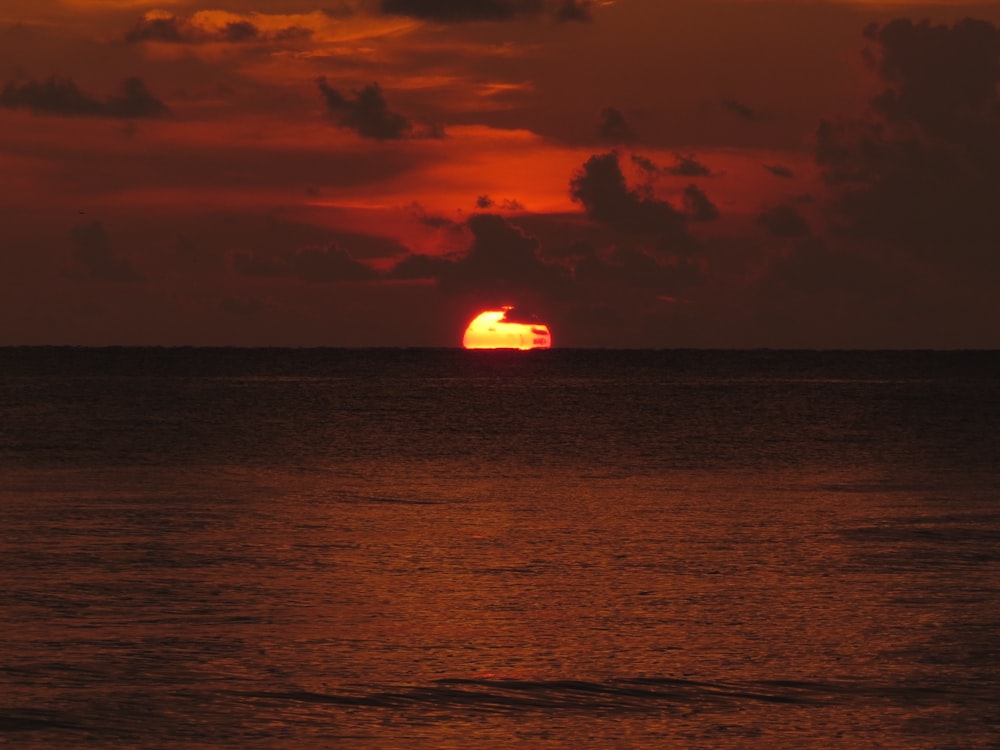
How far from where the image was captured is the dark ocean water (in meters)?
12.8

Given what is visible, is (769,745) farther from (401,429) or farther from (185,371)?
(185,371)

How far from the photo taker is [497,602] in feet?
60.2

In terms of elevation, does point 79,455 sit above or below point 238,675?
above

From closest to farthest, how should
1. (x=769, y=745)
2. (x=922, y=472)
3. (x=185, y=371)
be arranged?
1. (x=769, y=745)
2. (x=922, y=472)
3. (x=185, y=371)

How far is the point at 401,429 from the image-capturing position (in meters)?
64.1

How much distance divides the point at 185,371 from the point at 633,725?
16799 cm

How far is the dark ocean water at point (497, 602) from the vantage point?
12.8 meters

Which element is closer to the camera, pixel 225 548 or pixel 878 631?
pixel 878 631

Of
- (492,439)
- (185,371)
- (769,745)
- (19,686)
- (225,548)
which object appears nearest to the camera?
(769,745)

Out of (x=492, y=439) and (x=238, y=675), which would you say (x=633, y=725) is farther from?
(x=492, y=439)

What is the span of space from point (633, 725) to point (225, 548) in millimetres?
12451

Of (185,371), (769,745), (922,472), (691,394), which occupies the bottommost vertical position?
(769,745)

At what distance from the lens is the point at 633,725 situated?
12.6m

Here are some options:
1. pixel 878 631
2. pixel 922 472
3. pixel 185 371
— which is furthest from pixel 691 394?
pixel 878 631
